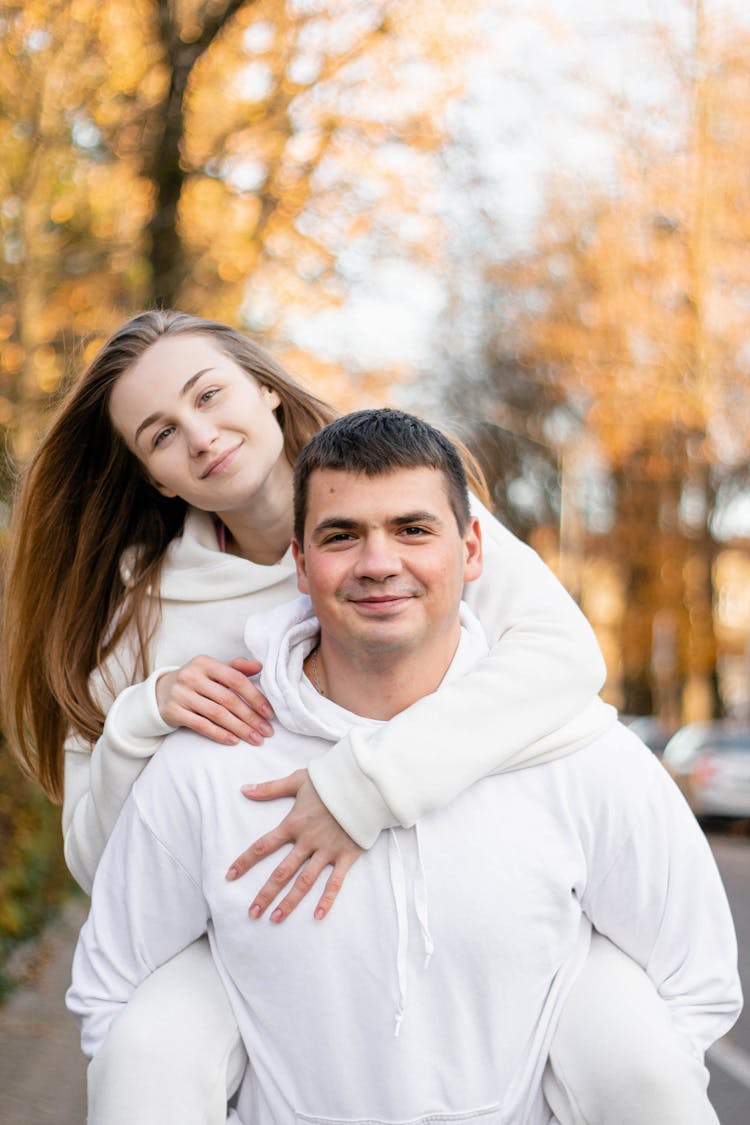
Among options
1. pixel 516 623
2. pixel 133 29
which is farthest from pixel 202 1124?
pixel 133 29

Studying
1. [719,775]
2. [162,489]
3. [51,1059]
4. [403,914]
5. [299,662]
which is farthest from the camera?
[719,775]

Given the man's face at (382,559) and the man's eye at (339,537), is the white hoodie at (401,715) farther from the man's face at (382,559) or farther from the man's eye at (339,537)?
the man's eye at (339,537)

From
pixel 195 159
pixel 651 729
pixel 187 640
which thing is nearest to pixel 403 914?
pixel 187 640

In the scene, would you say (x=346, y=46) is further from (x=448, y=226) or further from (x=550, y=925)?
(x=550, y=925)

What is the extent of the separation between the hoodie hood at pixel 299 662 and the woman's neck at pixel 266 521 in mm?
548

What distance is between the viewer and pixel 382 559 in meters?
2.85

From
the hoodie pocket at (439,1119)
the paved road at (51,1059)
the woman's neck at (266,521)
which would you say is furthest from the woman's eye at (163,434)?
the paved road at (51,1059)

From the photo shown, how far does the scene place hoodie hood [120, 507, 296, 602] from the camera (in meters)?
3.74

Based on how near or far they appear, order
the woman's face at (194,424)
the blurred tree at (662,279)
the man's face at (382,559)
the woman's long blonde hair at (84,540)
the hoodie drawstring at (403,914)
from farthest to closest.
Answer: the blurred tree at (662,279)
the woman's long blonde hair at (84,540)
the woman's face at (194,424)
the man's face at (382,559)
the hoodie drawstring at (403,914)

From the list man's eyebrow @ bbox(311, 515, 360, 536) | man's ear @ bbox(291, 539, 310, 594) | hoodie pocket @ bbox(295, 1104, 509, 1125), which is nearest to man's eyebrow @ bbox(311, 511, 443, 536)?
man's eyebrow @ bbox(311, 515, 360, 536)

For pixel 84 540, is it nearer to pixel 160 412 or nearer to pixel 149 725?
pixel 160 412

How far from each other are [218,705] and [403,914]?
1.87 feet

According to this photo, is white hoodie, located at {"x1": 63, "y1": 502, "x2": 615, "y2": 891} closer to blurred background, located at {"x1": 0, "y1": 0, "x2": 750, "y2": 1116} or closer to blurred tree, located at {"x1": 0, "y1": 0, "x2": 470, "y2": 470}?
blurred background, located at {"x1": 0, "y1": 0, "x2": 750, "y2": 1116}

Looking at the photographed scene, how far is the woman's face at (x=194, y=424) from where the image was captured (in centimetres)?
364
